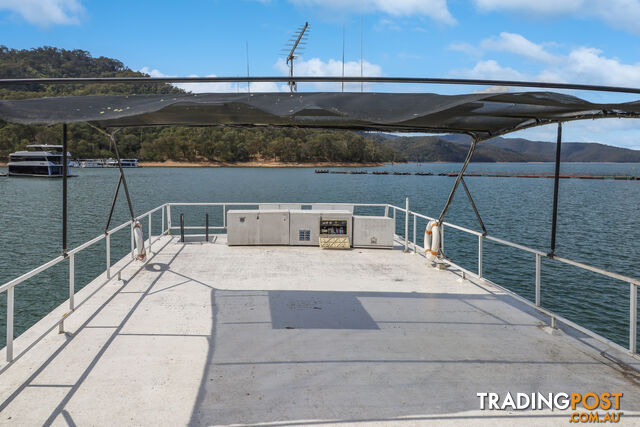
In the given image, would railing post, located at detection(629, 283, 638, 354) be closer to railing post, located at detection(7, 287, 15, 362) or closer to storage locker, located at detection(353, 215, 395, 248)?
railing post, located at detection(7, 287, 15, 362)

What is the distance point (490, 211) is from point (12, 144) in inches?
4374

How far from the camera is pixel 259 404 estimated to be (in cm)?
320

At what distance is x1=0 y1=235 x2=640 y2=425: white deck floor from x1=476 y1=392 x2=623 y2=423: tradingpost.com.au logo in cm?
8

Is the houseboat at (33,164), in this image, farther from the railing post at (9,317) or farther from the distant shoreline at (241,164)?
the railing post at (9,317)

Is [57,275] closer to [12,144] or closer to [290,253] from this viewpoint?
[290,253]

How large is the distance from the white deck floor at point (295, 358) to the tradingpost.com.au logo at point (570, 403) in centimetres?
8

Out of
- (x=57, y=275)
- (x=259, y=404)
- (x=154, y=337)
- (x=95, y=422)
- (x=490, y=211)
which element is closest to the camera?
(x=95, y=422)

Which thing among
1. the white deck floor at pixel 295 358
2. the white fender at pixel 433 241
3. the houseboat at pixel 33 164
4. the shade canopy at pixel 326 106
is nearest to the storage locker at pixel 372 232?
the white fender at pixel 433 241

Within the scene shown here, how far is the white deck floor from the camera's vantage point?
3.14 metres

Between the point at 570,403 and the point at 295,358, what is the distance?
2246 millimetres

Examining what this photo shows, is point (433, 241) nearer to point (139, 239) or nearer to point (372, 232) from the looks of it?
point (372, 232)

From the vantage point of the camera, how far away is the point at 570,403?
3281 mm

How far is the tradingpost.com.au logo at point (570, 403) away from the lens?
3104 millimetres

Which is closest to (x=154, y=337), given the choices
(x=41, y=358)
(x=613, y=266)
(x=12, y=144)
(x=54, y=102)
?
(x=41, y=358)
